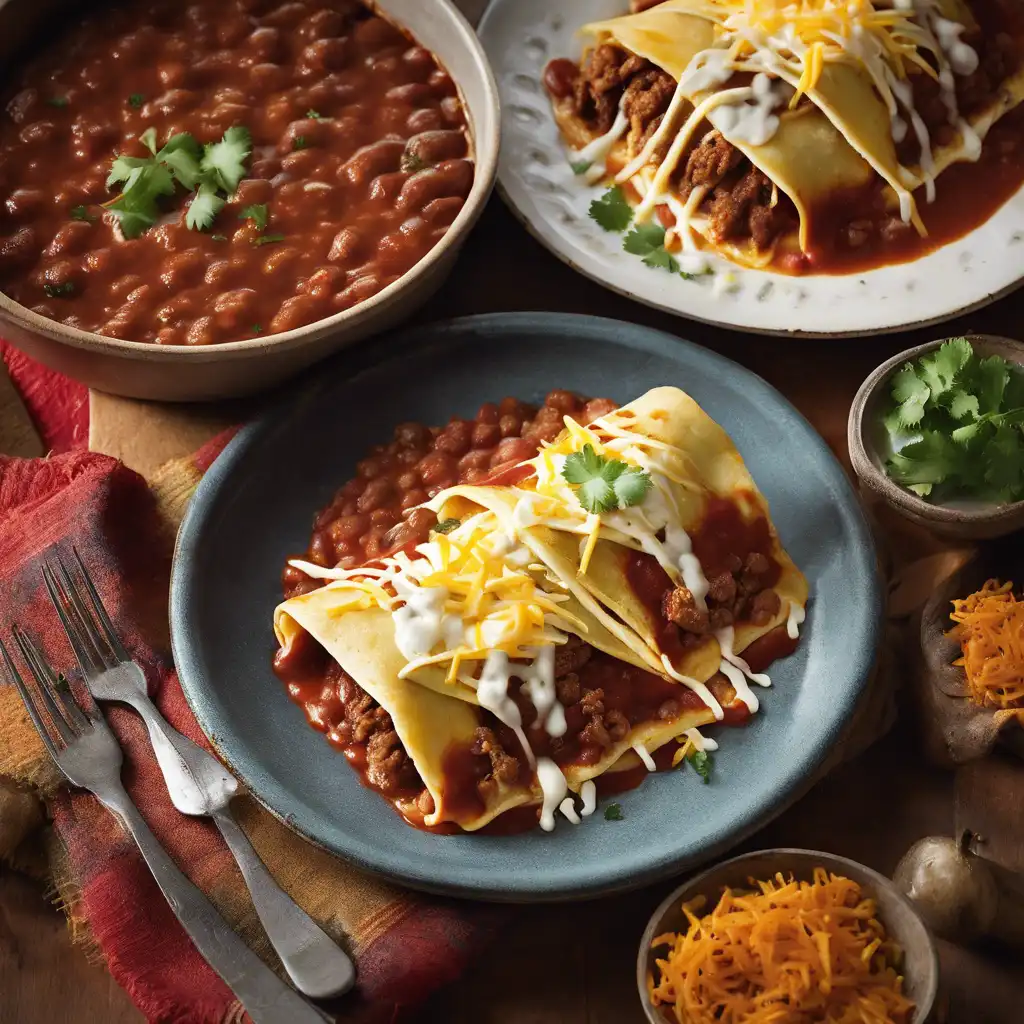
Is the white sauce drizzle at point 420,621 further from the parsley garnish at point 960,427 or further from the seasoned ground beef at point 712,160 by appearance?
the seasoned ground beef at point 712,160

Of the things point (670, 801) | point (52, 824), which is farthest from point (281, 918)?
point (670, 801)

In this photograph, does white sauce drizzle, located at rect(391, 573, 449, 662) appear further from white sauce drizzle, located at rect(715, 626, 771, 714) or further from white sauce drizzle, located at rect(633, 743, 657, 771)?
white sauce drizzle, located at rect(715, 626, 771, 714)

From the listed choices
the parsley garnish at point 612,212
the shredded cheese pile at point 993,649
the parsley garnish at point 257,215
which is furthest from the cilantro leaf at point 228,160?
the shredded cheese pile at point 993,649

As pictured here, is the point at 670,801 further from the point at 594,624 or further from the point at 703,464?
the point at 703,464

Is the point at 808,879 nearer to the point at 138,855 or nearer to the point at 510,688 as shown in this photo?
the point at 510,688

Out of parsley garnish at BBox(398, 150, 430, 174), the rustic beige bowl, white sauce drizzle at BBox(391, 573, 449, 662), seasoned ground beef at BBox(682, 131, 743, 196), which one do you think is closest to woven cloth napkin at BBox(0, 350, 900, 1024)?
the rustic beige bowl
